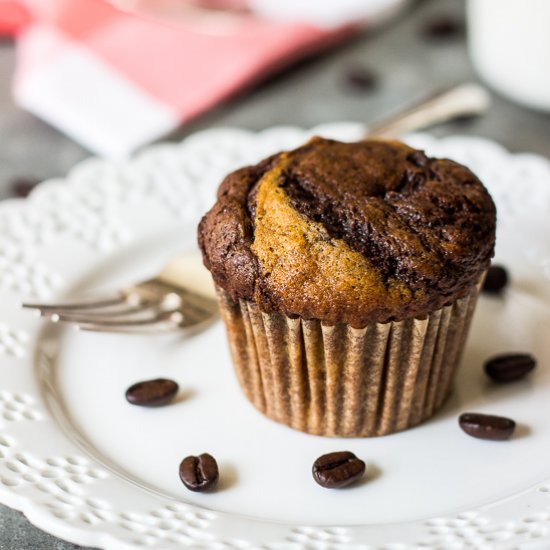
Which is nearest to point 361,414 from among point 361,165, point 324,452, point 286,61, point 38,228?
point 324,452

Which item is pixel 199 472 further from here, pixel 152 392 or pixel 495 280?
pixel 495 280

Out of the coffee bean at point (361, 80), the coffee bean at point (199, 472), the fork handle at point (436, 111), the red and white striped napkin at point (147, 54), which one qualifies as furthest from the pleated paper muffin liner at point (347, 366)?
the coffee bean at point (361, 80)

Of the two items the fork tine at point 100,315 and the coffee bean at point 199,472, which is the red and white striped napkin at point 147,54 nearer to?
the fork tine at point 100,315

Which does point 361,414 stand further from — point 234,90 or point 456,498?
point 234,90

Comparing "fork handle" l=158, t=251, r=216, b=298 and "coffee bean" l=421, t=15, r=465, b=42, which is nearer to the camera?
"fork handle" l=158, t=251, r=216, b=298

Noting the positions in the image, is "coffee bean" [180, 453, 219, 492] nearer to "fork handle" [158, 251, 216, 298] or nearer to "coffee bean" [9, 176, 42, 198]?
"fork handle" [158, 251, 216, 298]

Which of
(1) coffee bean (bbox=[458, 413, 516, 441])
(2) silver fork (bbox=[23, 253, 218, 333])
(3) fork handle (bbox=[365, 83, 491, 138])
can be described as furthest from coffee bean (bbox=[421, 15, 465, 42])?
(1) coffee bean (bbox=[458, 413, 516, 441])
